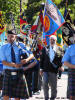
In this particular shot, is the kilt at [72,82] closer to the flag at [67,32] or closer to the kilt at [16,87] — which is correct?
the kilt at [16,87]

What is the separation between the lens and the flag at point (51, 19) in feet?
29.7

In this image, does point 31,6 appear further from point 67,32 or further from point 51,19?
point 51,19

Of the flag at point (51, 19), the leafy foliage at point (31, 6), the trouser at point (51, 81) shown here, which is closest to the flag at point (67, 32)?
the flag at point (51, 19)

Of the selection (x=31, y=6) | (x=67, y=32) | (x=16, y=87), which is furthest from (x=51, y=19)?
(x=31, y=6)

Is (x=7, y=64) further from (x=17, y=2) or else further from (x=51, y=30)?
(x=17, y=2)

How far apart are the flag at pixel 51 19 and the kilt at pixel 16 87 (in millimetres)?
2622

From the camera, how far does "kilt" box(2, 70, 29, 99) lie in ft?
22.1

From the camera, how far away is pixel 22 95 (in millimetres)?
6781

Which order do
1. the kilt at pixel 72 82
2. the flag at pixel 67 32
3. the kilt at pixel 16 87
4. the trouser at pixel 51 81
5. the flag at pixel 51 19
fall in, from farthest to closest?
the flag at pixel 67 32 → the flag at pixel 51 19 → the trouser at pixel 51 81 → the kilt at pixel 16 87 → the kilt at pixel 72 82

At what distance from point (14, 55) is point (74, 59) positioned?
3.65ft

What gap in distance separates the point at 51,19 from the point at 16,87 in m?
3.02

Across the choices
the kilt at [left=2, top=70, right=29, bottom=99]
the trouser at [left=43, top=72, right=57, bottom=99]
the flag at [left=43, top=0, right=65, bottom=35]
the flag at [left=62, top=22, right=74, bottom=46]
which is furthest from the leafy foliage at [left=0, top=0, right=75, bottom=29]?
the kilt at [left=2, top=70, right=29, bottom=99]

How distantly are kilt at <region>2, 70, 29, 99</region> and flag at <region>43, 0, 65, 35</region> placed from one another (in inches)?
103

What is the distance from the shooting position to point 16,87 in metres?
6.76
